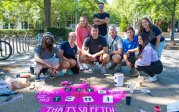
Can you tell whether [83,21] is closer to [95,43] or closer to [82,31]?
[82,31]

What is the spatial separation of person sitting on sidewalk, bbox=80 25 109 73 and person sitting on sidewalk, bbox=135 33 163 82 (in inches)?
41.1

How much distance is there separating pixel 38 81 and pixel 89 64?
174 centimetres

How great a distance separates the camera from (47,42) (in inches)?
271

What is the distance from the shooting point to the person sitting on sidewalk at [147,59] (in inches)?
268

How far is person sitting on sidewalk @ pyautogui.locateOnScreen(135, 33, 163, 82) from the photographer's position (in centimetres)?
680

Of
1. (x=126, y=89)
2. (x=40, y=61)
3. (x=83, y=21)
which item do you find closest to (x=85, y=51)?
(x=83, y=21)

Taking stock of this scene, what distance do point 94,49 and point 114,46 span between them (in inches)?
23.4

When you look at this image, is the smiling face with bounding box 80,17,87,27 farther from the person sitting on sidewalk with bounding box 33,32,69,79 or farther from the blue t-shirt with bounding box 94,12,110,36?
the person sitting on sidewalk with bounding box 33,32,69,79

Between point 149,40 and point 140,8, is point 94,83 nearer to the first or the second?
point 149,40

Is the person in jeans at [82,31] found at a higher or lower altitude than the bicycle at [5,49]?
higher

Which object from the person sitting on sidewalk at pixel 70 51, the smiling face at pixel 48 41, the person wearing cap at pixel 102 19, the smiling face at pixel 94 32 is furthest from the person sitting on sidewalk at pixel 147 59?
the smiling face at pixel 48 41

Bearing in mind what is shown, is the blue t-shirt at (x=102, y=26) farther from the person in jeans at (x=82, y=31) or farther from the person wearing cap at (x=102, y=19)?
the person in jeans at (x=82, y=31)

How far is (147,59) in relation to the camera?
680 cm

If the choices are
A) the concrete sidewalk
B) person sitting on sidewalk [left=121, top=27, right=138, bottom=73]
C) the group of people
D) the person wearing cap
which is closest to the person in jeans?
the group of people
